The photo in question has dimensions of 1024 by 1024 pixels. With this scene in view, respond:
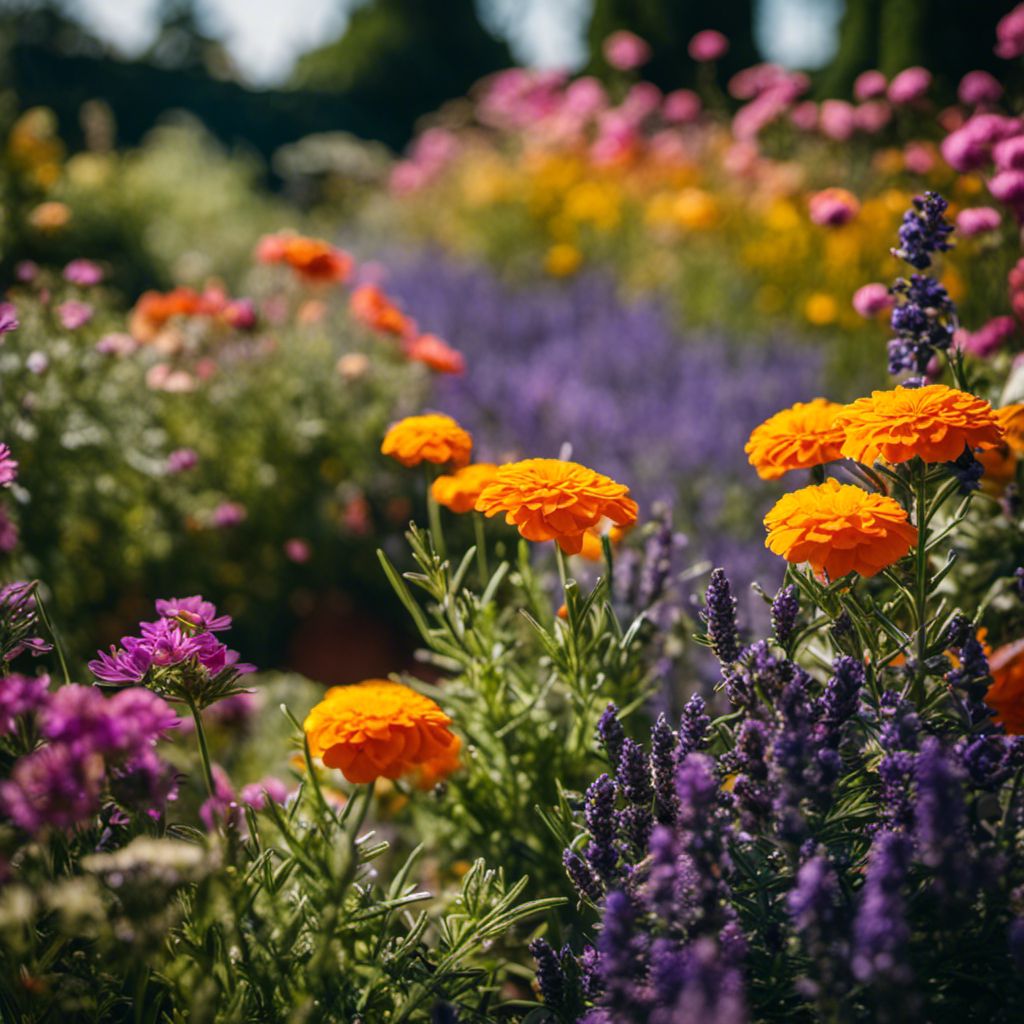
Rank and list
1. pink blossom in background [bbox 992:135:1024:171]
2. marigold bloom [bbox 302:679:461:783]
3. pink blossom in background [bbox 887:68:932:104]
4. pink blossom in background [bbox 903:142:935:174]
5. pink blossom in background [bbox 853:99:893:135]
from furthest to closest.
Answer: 1. pink blossom in background [bbox 853:99:893:135]
2. pink blossom in background [bbox 903:142:935:174]
3. pink blossom in background [bbox 887:68:932:104]
4. pink blossom in background [bbox 992:135:1024:171]
5. marigold bloom [bbox 302:679:461:783]

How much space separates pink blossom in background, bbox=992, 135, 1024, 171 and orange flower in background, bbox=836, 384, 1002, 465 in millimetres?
1013

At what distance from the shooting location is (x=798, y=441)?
1.14 m

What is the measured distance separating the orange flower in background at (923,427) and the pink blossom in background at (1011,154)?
1013mm

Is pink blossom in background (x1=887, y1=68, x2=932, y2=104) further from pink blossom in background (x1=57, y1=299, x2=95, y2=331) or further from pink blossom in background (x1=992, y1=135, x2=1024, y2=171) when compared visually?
pink blossom in background (x1=57, y1=299, x2=95, y2=331)

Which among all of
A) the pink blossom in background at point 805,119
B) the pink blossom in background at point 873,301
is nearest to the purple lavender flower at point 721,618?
the pink blossom in background at point 873,301

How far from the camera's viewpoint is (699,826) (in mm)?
785

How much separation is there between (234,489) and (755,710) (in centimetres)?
202

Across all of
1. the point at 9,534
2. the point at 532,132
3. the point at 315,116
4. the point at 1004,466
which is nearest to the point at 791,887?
the point at 1004,466

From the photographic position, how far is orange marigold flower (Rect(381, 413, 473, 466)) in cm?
128

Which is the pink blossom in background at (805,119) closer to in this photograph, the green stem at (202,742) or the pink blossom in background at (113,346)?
the pink blossom in background at (113,346)

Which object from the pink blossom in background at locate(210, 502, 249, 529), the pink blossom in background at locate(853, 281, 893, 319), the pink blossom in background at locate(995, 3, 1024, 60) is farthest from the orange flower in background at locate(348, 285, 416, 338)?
the pink blossom in background at locate(995, 3, 1024, 60)

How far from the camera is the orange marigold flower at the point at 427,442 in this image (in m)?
1.28

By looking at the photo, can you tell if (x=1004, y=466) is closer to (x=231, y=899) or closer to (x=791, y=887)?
(x=791, y=887)

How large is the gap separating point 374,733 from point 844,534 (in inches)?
22.4
